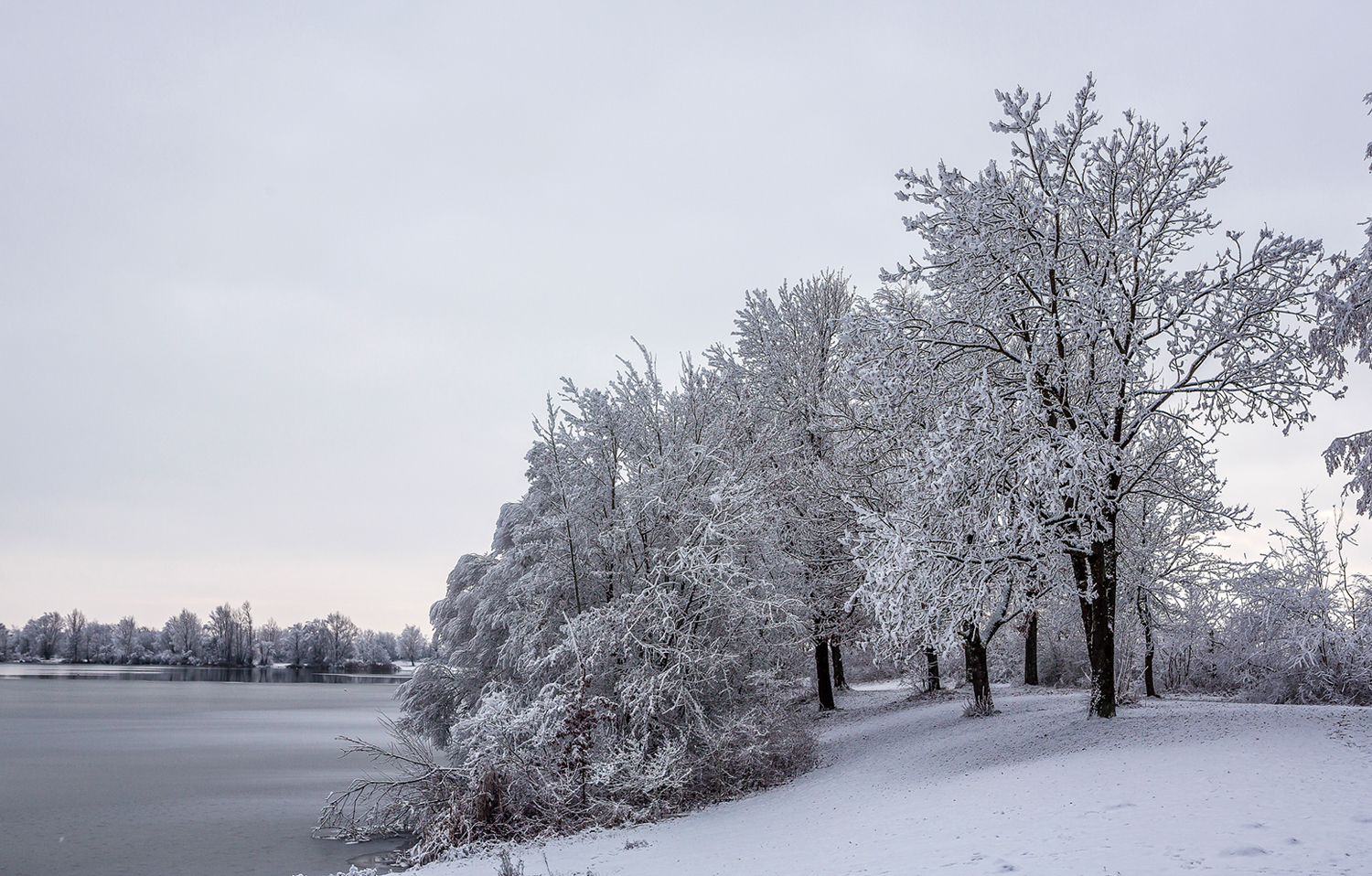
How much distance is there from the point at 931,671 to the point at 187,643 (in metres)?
156

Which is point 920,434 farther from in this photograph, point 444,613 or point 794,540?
point 444,613

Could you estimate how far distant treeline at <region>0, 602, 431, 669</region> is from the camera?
140m

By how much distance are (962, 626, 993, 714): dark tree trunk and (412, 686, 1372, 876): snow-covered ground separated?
2.06 meters

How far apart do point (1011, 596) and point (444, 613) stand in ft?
45.2

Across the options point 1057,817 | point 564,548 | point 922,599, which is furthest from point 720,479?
point 1057,817

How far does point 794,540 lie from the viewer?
2083 cm

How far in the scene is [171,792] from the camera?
744 inches

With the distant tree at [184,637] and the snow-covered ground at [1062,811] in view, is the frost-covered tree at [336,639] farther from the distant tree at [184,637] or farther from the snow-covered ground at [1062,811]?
the snow-covered ground at [1062,811]

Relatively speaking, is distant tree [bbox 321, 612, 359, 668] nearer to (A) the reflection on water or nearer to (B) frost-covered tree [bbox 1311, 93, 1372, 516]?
(A) the reflection on water

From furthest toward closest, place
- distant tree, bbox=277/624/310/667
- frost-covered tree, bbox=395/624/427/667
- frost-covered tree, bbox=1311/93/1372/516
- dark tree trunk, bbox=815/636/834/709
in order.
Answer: frost-covered tree, bbox=395/624/427/667 < distant tree, bbox=277/624/310/667 < dark tree trunk, bbox=815/636/834/709 < frost-covered tree, bbox=1311/93/1372/516

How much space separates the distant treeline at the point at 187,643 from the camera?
13962cm

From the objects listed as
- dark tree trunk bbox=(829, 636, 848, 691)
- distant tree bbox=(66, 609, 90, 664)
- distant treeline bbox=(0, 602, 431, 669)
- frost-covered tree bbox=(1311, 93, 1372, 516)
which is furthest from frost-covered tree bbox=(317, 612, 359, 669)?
frost-covered tree bbox=(1311, 93, 1372, 516)

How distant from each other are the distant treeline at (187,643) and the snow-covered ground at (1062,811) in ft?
461

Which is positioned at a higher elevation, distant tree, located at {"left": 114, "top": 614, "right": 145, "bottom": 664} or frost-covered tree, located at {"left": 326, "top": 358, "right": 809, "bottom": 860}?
frost-covered tree, located at {"left": 326, "top": 358, "right": 809, "bottom": 860}
